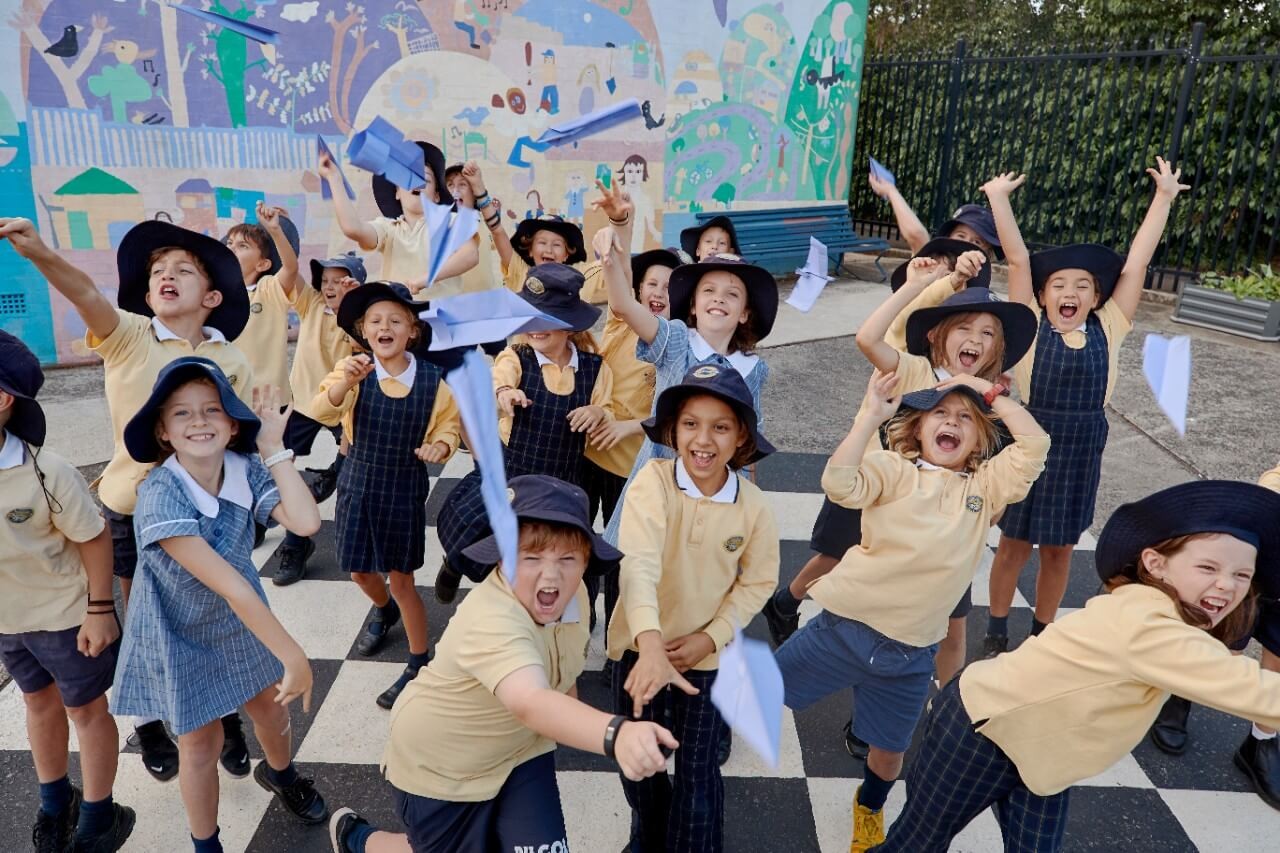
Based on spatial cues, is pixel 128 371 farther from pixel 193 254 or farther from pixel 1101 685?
pixel 1101 685

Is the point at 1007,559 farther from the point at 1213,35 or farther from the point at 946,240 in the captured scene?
the point at 1213,35

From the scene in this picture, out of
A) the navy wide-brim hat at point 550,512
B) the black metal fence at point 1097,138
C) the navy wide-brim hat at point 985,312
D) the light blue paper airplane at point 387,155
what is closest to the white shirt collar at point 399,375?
the light blue paper airplane at point 387,155

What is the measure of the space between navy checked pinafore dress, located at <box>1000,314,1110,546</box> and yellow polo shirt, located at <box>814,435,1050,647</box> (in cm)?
81

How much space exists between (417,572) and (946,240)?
7.78 feet

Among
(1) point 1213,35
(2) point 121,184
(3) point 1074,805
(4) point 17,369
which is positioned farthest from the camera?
(1) point 1213,35

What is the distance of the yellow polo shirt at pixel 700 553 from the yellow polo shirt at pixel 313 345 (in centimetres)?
199

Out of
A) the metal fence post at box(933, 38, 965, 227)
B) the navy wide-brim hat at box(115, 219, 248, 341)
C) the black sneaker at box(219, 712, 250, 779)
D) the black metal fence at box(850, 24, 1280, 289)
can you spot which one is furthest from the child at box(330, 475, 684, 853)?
the metal fence post at box(933, 38, 965, 227)

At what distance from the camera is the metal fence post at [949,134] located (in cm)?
940

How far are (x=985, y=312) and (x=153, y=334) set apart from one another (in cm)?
239

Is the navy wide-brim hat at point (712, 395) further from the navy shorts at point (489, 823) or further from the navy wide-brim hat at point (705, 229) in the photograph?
the navy wide-brim hat at point (705, 229)

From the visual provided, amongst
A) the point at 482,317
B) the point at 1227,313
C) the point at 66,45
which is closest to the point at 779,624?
the point at 482,317

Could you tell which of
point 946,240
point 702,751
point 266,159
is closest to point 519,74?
point 266,159

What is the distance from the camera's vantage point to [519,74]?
273 inches

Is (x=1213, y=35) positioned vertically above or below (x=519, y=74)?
above
